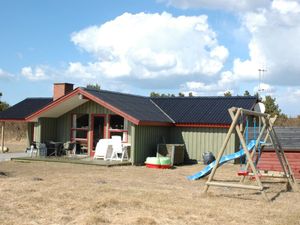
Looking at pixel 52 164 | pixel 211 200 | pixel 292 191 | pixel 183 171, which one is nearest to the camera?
pixel 211 200

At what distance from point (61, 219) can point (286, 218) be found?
4172 millimetres

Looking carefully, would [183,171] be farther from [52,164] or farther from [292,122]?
[292,122]

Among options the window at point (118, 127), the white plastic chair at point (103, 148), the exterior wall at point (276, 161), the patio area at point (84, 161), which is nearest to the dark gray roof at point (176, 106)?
the window at point (118, 127)

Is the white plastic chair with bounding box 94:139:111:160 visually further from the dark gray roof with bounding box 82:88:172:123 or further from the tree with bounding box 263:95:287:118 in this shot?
the tree with bounding box 263:95:287:118

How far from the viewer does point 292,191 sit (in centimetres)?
1276

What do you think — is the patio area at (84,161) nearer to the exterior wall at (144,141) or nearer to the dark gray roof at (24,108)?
the exterior wall at (144,141)

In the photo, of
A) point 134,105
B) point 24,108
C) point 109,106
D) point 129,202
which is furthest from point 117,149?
point 129,202

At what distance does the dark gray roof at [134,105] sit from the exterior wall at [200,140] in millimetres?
868

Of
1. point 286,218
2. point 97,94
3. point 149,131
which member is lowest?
point 286,218

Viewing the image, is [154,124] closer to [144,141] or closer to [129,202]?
[144,141]

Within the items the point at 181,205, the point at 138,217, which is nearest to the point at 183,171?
the point at 181,205

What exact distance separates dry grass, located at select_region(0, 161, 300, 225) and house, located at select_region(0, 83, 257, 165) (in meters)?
5.11

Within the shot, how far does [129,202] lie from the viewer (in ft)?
32.1

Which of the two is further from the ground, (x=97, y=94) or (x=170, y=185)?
(x=97, y=94)
